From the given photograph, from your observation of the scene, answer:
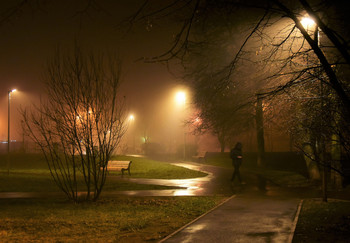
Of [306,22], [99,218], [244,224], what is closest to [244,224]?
[244,224]

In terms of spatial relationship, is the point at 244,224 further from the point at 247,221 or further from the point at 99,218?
the point at 99,218

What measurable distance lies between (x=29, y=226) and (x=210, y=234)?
12.7 feet

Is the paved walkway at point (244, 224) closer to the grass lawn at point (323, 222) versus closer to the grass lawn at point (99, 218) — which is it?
the grass lawn at point (323, 222)

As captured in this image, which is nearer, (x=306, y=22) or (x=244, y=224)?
(x=244, y=224)

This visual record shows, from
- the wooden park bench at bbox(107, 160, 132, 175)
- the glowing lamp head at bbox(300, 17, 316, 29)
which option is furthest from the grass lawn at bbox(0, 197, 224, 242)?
the wooden park bench at bbox(107, 160, 132, 175)

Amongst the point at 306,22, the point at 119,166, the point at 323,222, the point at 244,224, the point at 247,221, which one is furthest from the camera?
the point at 119,166

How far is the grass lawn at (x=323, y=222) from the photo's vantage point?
6664 mm

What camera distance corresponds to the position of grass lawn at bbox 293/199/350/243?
6664 millimetres

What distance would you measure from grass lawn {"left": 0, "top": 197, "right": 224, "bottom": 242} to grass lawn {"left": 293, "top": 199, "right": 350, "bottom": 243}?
2.50m

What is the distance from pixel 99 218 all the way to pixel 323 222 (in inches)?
196

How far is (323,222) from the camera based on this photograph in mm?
7836

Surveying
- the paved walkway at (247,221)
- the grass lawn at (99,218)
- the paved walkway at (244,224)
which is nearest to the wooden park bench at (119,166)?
the paved walkway at (247,221)

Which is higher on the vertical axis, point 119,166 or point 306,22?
point 306,22

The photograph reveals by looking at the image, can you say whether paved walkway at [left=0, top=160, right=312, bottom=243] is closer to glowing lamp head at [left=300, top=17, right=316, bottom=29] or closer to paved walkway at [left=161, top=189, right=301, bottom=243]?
paved walkway at [left=161, top=189, right=301, bottom=243]
